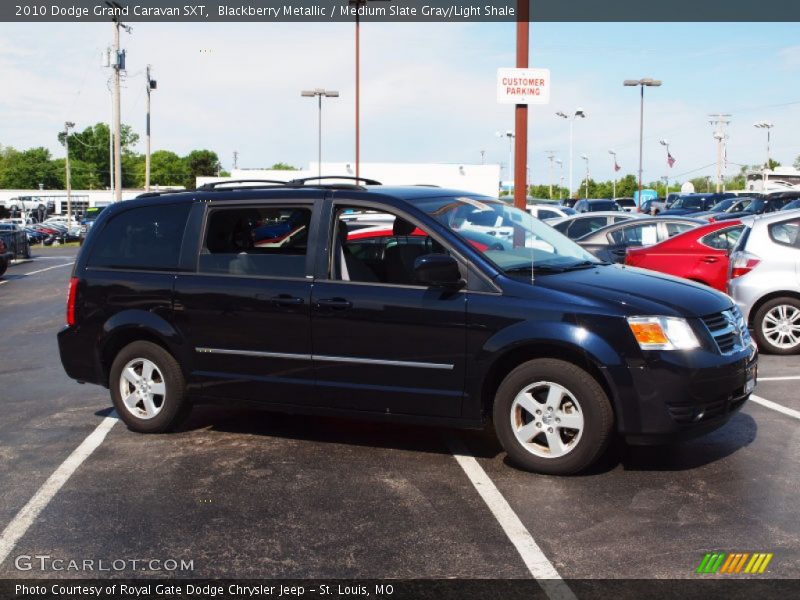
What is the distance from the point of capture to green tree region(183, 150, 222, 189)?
14562 cm

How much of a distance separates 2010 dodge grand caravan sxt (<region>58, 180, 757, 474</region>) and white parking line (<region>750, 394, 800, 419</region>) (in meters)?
1.52

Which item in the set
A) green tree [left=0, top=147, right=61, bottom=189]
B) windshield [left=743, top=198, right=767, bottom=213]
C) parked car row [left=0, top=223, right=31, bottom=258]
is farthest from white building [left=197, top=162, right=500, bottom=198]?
green tree [left=0, top=147, right=61, bottom=189]

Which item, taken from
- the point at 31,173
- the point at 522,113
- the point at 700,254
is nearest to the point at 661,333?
the point at 522,113

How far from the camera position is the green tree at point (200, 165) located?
478ft

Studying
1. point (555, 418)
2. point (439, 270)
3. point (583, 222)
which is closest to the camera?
point (555, 418)

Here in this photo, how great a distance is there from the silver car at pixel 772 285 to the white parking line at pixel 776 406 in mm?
2341

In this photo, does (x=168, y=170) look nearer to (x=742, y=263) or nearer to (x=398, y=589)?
(x=742, y=263)

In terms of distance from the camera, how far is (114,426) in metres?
7.32

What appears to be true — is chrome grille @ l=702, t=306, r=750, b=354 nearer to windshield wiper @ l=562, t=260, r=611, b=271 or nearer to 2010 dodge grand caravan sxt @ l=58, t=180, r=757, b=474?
2010 dodge grand caravan sxt @ l=58, t=180, r=757, b=474

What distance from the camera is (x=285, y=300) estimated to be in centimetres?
630

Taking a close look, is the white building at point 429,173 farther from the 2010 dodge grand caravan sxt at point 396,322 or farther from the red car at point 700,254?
the 2010 dodge grand caravan sxt at point 396,322

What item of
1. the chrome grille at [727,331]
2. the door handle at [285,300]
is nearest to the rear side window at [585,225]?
the chrome grille at [727,331]

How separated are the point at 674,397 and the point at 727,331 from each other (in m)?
0.73

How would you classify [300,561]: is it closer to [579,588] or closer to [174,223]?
[579,588]
